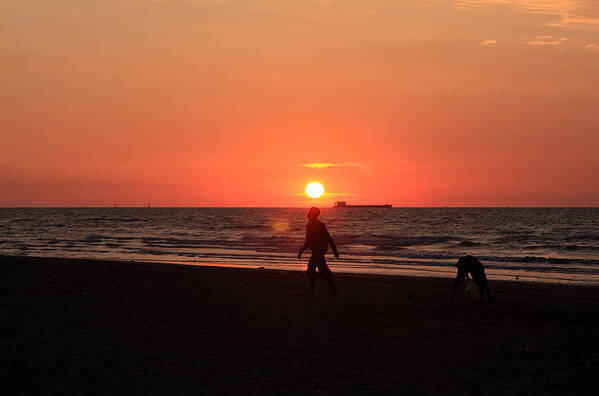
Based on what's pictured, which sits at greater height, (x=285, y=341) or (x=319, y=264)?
(x=319, y=264)

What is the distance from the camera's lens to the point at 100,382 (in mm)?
6957

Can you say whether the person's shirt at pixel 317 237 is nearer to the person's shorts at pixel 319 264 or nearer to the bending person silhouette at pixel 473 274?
the person's shorts at pixel 319 264

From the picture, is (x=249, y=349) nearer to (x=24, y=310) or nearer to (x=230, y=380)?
(x=230, y=380)

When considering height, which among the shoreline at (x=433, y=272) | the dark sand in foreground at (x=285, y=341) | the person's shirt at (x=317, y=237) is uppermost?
the person's shirt at (x=317, y=237)

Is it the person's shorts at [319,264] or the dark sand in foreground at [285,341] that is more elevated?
the person's shorts at [319,264]

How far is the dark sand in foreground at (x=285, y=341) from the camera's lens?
7.11 metres

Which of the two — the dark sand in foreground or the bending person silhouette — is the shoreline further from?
the bending person silhouette

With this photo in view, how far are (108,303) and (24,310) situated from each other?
167cm

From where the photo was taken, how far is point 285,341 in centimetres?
929

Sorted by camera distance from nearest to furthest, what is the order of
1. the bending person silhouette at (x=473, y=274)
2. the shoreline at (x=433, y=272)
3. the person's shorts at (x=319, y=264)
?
the bending person silhouette at (x=473, y=274)
the person's shorts at (x=319, y=264)
the shoreline at (x=433, y=272)

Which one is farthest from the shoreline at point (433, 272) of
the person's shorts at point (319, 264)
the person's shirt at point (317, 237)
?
the person's shirt at point (317, 237)

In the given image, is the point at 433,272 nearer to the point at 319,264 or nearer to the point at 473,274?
the point at 473,274

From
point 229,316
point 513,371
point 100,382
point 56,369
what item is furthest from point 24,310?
point 513,371

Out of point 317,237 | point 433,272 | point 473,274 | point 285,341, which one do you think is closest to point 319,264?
point 317,237
